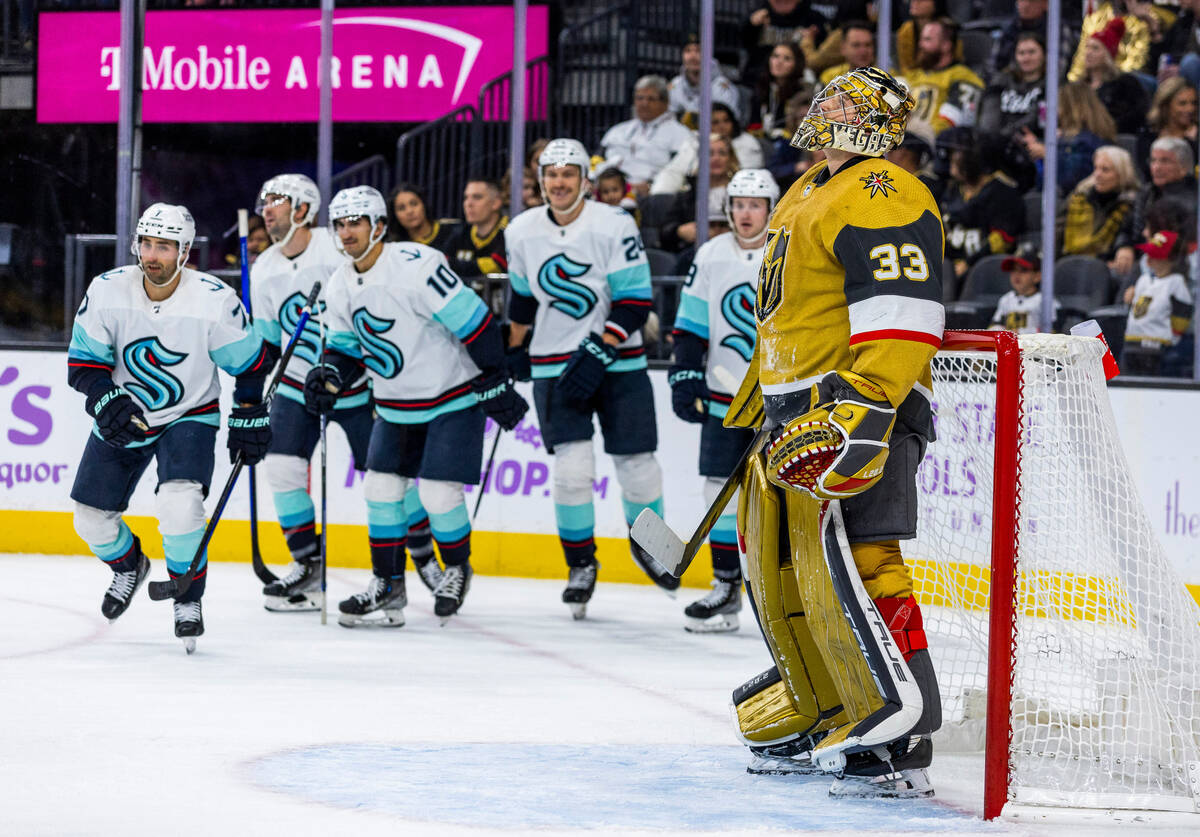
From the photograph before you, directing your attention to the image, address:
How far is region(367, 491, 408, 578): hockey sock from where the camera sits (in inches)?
185

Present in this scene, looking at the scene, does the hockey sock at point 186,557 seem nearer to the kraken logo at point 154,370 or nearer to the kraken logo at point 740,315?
the kraken logo at point 154,370

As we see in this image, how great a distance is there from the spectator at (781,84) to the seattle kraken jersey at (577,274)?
2449 mm

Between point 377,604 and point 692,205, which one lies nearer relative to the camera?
point 377,604

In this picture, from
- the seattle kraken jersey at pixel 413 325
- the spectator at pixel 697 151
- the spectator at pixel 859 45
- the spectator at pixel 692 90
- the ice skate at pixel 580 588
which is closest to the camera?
the seattle kraken jersey at pixel 413 325

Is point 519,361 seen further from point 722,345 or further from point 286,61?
point 286,61

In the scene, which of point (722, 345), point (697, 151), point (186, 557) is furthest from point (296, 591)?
point (697, 151)

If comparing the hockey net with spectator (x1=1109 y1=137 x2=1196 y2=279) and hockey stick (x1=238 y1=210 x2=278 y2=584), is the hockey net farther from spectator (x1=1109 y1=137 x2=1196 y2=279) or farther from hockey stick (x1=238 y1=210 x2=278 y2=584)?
spectator (x1=1109 y1=137 x2=1196 y2=279)

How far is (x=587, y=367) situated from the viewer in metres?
4.86

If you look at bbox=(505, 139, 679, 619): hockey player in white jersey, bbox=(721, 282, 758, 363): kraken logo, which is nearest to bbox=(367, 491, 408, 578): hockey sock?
bbox=(505, 139, 679, 619): hockey player in white jersey

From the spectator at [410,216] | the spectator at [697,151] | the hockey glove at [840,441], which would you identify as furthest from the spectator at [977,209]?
the hockey glove at [840,441]

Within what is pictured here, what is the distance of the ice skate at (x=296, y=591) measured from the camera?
16.6ft

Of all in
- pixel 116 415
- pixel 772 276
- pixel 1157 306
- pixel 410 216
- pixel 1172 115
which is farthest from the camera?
pixel 1172 115

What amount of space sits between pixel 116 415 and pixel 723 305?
1.83 m

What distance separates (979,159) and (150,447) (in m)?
3.74
